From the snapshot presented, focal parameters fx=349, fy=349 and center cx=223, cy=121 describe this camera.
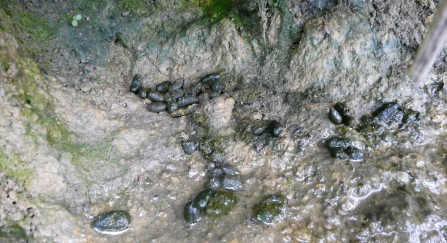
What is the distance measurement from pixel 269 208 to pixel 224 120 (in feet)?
4.28

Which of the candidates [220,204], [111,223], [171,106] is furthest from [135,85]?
[220,204]

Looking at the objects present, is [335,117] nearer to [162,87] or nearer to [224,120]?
[224,120]

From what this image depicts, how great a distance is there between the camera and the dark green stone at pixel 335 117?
4.09 metres

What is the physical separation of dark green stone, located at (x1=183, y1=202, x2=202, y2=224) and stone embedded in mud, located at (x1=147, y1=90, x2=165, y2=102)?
163 centimetres

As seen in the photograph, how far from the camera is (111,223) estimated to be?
11.6ft

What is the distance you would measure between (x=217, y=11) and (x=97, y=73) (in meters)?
1.85

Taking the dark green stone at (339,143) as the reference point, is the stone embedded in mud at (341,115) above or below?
above

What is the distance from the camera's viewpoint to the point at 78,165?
147 inches

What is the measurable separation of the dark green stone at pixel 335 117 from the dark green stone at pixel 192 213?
6.14 ft

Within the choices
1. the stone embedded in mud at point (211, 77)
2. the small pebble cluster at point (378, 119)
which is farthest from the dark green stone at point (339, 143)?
the stone embedded in mud at point (211, 77)

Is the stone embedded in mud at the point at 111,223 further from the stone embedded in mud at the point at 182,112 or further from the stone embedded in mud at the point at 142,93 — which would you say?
the stone embedded in mud at the point at 142,93

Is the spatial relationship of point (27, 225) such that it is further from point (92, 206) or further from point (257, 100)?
point (257, 100)

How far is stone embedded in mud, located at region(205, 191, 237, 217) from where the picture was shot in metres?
3.64

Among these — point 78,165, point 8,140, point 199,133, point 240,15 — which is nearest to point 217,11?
point 240,15
